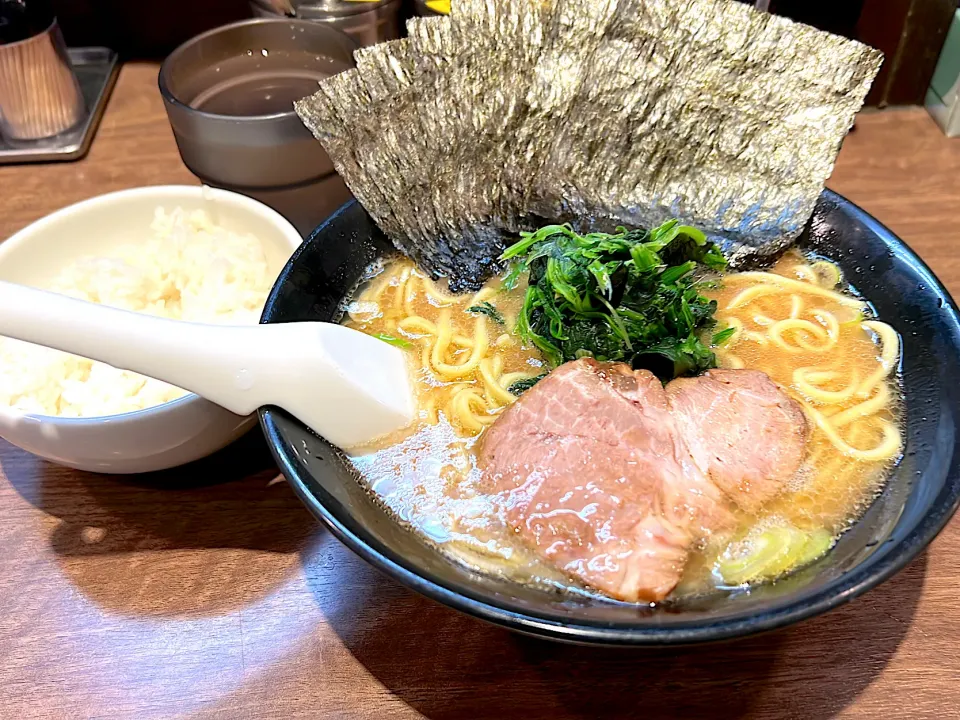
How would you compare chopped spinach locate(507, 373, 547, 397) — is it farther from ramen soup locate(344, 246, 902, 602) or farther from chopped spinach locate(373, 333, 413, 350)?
chopped spinach locate(373, 333, 413, 350)

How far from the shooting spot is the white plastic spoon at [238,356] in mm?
1014

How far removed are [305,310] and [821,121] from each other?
3.55 ft

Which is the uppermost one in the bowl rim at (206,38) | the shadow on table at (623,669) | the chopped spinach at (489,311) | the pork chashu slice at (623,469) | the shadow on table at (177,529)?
the bowl rim at (206,38)

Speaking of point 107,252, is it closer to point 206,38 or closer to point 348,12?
point 206,38

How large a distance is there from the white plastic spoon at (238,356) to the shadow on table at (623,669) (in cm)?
35

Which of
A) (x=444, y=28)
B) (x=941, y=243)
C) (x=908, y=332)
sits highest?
(x=444, y=28)

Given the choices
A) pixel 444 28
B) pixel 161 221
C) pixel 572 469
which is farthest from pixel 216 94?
pixel 572 469

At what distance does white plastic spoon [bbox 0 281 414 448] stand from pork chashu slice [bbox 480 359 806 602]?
0.78 feet

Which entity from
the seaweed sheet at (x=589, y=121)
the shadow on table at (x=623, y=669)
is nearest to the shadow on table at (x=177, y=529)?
the shadow on table at (x=623, y=669)

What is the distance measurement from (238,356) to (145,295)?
592mm

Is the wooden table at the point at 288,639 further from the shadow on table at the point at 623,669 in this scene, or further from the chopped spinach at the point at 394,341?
the chopped spinach at the point at 394,341

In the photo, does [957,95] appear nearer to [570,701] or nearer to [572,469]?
[572,469]

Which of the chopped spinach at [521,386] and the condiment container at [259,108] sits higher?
the condiment container at [259,108]

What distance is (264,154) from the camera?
1.71 m
